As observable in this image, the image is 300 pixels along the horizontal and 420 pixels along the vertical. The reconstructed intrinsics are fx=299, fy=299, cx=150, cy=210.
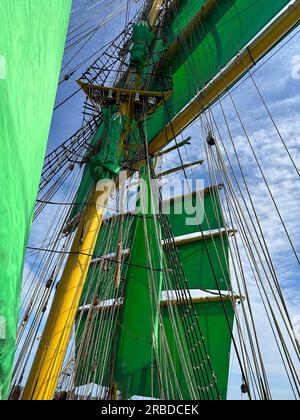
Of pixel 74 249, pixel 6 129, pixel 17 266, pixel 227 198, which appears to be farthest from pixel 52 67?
pixel 74 249

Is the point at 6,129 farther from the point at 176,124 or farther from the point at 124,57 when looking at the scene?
the point at 124,57

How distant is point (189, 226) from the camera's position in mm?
11430

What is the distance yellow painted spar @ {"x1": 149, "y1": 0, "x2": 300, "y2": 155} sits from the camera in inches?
190

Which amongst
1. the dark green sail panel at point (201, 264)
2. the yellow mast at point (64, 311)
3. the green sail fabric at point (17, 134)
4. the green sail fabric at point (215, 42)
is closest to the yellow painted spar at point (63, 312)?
the yellow mast at point (64, 311)

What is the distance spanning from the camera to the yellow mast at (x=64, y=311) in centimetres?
299

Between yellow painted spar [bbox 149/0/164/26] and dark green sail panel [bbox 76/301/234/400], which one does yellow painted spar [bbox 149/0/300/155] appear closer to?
yellow painted spar [bbox 149/0/164/26]

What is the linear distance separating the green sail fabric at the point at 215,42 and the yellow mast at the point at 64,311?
9.58 feet

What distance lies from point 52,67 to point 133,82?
5.20 m

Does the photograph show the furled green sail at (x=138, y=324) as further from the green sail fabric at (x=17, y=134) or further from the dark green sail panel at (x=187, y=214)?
the green sail fabric at (x=17, y=134)

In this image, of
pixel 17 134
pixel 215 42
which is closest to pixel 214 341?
pixel 215 42

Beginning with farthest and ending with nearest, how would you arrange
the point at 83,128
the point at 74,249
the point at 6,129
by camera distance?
the point at 83,128, the point at 74,249, the point at 6,129

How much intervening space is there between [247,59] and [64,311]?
498 cm

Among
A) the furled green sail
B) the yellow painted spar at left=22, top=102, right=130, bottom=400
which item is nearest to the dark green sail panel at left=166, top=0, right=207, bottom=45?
the furled green sail

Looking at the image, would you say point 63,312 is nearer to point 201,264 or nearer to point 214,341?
point 214,341
